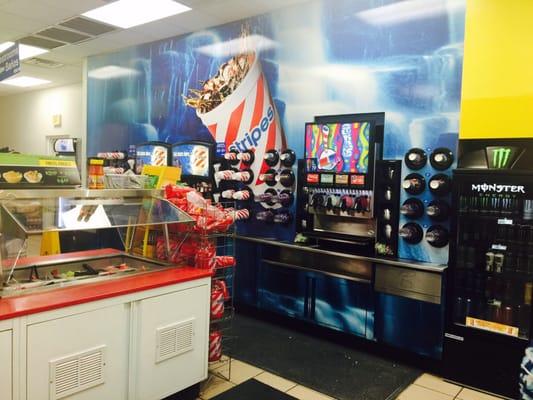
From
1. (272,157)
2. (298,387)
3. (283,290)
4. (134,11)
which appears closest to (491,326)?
(298,387)

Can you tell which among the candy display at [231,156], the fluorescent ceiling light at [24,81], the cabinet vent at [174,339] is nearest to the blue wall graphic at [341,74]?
the candy display at [231,156]

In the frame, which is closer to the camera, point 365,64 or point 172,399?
point 172,399

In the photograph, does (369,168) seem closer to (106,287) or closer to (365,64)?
(365,64)

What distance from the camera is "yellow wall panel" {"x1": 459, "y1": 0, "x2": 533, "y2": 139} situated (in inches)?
124

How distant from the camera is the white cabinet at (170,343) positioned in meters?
2.72

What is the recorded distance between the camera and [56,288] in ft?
8.32

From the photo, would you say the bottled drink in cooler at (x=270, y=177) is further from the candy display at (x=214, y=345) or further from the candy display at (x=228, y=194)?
the candy display at (x=214, y=345)

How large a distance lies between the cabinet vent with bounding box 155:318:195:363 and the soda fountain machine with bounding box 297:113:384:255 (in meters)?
1.75

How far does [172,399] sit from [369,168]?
2.42 meters

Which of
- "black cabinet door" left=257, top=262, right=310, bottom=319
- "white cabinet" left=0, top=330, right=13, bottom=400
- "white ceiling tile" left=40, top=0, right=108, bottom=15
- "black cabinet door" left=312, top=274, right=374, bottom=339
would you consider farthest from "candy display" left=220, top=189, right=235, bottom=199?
"white cabinet" left=0, top=330, right=13, bottom=400

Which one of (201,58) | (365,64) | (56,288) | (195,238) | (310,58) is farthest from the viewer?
(201,58)

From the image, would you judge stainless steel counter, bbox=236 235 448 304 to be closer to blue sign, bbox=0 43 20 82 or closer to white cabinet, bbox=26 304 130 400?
white cabinet, bbox=26 304 130 400

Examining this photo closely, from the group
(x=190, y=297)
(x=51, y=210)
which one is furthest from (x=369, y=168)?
(x=51, y=210)

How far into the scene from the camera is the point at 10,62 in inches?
230
